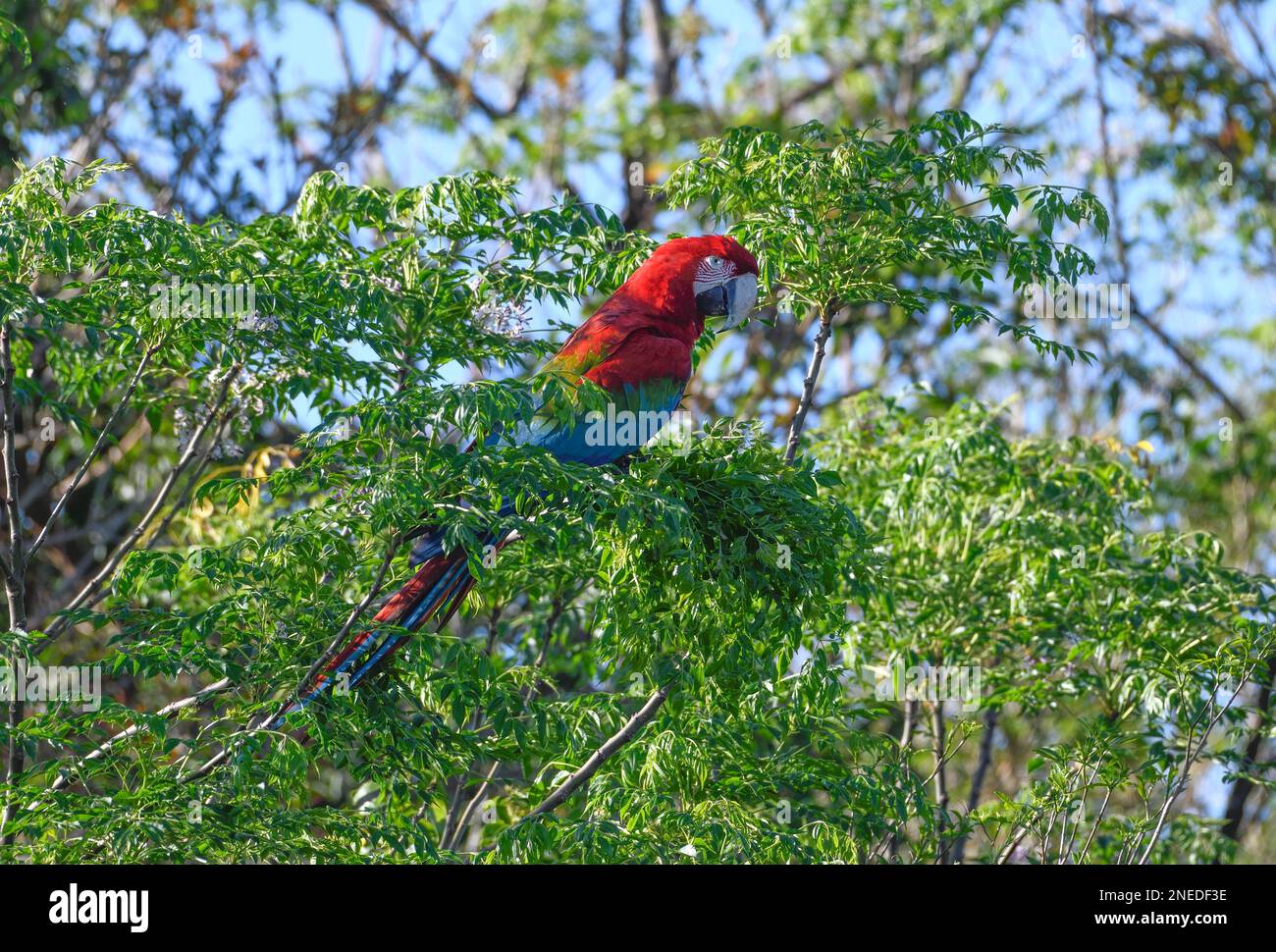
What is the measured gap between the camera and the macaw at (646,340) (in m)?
4.66

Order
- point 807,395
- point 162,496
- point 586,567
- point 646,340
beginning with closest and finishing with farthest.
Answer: point 807,395, point 646,340, point 162,496, point 586,567

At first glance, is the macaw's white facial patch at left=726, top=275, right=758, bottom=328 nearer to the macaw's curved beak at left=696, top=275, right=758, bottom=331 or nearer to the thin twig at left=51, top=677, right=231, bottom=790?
the macaw's curved beak at left=696, top=275, right=758, bottom=331

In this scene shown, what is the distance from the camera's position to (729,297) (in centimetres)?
486

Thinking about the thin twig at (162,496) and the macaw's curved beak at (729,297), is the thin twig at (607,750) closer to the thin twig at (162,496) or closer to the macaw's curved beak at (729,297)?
the macaw's curved beak at (729,297)

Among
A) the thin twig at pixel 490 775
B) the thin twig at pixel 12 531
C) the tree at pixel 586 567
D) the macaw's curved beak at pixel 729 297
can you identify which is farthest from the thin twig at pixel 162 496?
the macaw's curved beak at pixel 729 297

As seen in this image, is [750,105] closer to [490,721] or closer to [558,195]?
[558,195]

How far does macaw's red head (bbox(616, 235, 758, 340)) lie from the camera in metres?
4.83

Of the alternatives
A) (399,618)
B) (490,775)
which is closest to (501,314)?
(399,618)

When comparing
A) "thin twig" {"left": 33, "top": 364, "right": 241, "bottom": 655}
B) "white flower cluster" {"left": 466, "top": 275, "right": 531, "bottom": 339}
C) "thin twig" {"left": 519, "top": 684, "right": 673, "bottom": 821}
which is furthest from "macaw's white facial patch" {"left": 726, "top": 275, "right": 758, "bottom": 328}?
"thin twig" {"left": 33, "top": 364, "right": 241, "bottom": 655}

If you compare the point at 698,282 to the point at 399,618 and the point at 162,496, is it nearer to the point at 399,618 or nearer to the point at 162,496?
the point at 399,618

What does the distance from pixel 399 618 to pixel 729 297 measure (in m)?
1.49

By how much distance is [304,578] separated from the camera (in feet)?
13.7
